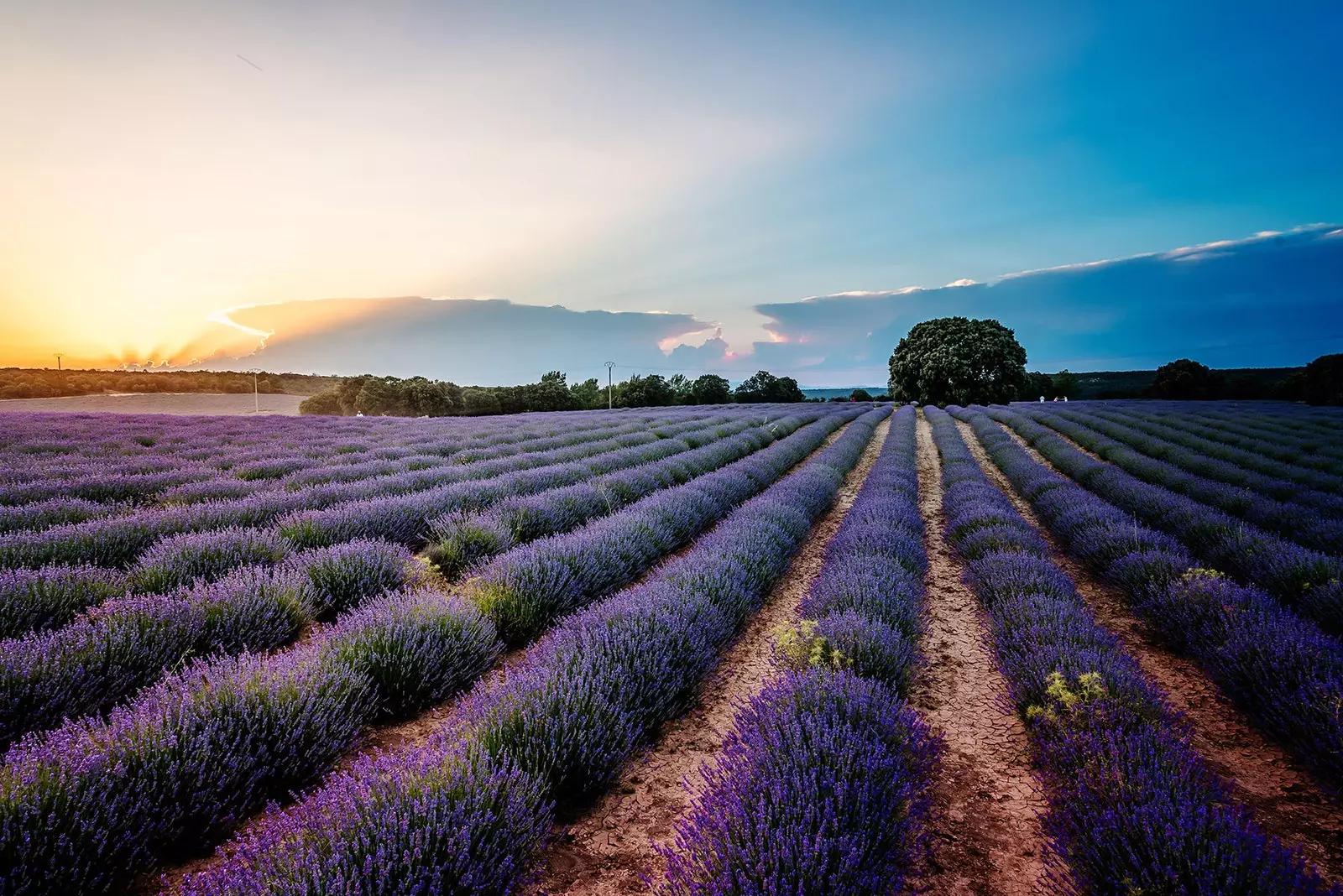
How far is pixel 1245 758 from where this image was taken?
7.72 ft

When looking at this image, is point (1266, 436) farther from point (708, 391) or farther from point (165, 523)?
point (708, 391)

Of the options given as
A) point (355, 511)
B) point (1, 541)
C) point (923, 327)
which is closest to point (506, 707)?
point (355, 511)

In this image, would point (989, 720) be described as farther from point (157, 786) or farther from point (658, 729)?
point (157, 786)

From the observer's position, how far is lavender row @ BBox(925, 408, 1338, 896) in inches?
55.2

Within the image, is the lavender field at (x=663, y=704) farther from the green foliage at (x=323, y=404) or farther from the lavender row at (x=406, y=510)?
the green foliage at (x=323, y=404)

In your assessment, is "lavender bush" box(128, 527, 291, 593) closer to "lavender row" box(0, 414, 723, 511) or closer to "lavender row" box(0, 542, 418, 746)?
"lavender row" box(0, 542, 418, 746)

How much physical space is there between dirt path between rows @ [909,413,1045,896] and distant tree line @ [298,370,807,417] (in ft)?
111

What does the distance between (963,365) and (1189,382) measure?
67.2ft

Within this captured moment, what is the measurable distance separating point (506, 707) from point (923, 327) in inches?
1714

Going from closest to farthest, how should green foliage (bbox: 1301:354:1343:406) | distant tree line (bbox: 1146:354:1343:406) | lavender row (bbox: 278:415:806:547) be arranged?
lavender row (bbox: 278:415:806:547)
green foliage (bbox: 1301:354:1343:406)
distant tree line (bbox: 1146:354:1343:406)

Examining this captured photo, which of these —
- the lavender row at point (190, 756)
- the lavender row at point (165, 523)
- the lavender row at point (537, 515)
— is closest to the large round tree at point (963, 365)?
the lavender row at point (537, 515)

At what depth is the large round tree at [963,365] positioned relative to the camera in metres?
35.1

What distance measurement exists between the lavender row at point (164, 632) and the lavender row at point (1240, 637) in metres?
4.62

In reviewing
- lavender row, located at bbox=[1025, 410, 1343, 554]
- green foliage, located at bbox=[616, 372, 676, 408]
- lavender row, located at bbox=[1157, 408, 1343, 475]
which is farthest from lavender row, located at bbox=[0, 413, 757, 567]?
green foliage, located at bbox=[616, 372, 676, 408]
